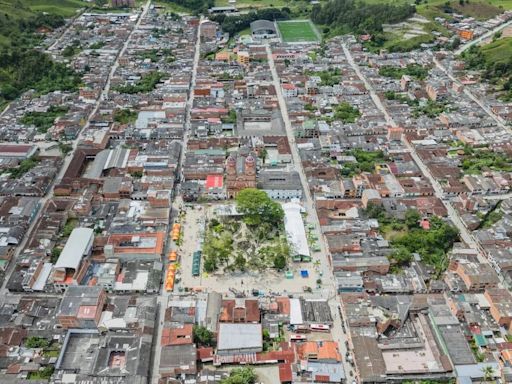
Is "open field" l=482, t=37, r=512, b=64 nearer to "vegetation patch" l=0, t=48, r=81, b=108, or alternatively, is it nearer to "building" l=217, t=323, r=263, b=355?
"building" l=217, t=323, r=263, b=355

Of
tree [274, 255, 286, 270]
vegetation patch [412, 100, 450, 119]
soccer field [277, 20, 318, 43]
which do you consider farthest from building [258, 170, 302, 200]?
soccer field [277, 20, 318, 43]

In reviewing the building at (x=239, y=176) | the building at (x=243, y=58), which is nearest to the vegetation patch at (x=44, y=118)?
the building at (x=239, y=176)

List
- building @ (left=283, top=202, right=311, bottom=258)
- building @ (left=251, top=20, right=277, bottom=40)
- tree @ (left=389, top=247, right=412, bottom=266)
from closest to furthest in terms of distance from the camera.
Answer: tree @ (left=389, top=247, right=412, bottom=266) < building @ (left=283, top=202, right=311, bottom=258) < building @ (left=251, top=20, right=277, bottom=40)

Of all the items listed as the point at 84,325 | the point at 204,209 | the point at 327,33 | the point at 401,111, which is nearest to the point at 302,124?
the point at 401,111

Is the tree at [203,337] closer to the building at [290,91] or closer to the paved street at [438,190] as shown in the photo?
the paved street at [438,190]

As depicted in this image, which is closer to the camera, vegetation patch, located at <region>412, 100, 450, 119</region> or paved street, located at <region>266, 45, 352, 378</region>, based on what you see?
paved street, located at <region>266, 45, 352, 378</region>

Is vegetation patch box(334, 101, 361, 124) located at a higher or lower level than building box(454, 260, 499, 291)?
lower
